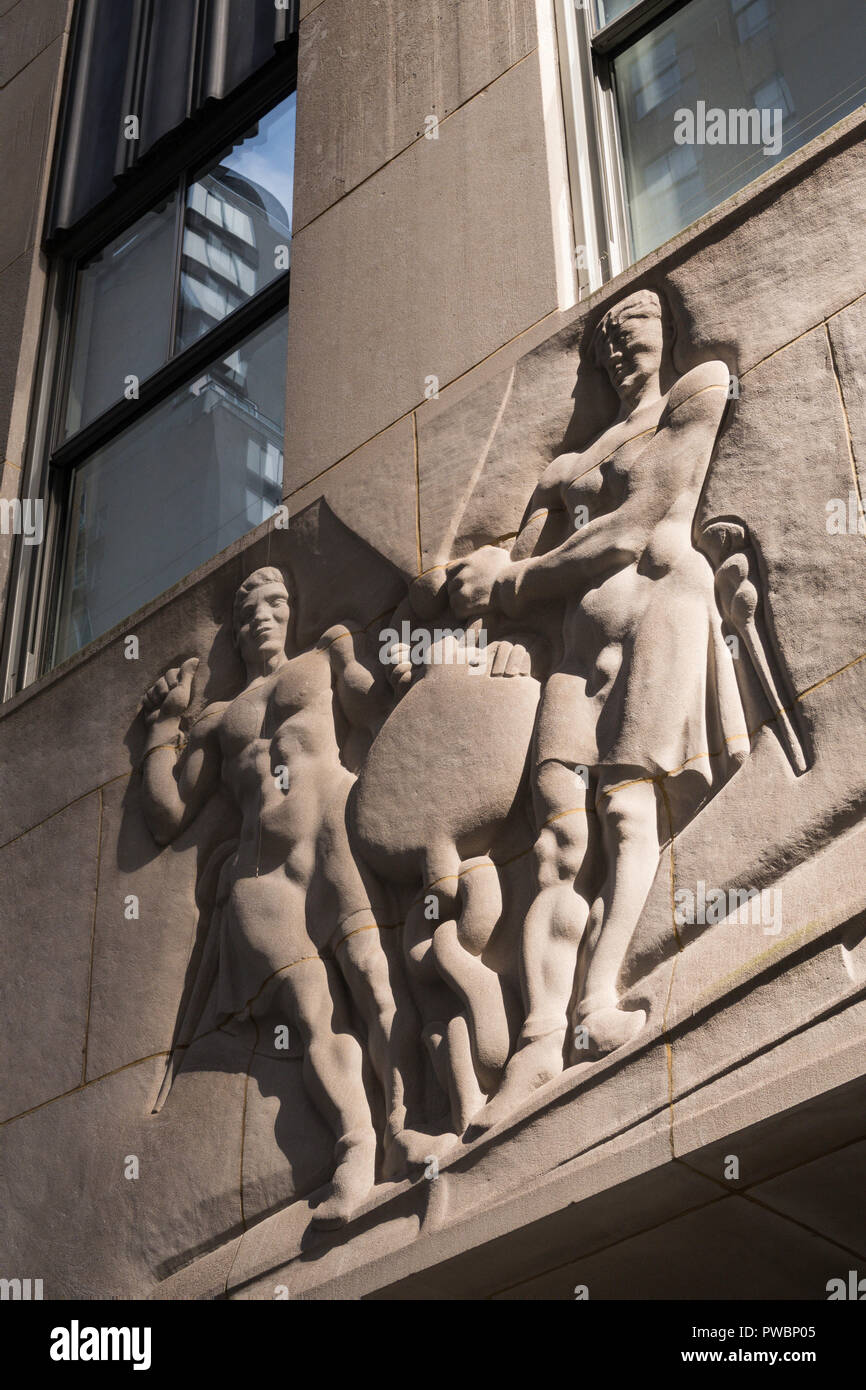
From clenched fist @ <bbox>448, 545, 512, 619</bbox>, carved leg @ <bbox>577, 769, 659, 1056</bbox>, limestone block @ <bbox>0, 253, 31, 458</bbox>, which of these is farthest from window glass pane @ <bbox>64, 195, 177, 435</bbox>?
carved leg @ <bbox>577, 769, 659, 1056</bbox>

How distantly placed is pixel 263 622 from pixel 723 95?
3252mm

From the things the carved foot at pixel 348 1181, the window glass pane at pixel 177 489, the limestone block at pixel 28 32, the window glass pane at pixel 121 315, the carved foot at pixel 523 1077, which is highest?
the limestone block at pixel 28 32

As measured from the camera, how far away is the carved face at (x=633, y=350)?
714cm

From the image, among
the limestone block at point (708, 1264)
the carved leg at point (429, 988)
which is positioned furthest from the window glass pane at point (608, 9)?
the limestone block at point (708, 1264)

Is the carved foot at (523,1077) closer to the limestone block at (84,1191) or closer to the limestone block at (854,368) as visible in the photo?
the limestone block at (84,1191)

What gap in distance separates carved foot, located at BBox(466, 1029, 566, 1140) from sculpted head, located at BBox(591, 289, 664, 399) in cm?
271

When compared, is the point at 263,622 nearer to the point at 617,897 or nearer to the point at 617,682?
the point at 617,682

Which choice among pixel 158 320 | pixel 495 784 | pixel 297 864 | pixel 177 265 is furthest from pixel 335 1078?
pixel 177 265

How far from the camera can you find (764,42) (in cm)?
818

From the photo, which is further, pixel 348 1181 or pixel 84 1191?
pixel 84 1191

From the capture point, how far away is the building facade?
5.68 m

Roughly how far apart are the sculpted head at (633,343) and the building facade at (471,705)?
0.08 ft

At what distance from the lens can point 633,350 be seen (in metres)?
7.16
